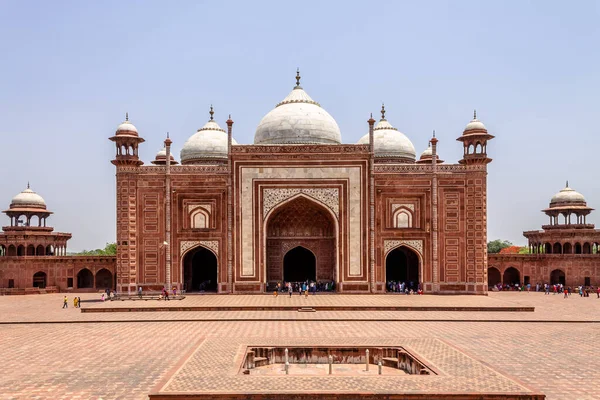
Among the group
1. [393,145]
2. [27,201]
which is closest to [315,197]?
[393,145]

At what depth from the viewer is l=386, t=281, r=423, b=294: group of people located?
23.4 m

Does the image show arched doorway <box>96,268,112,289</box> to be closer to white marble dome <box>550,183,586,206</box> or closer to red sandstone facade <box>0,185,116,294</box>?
red sandstone facade <box>0,185,116,294</box>

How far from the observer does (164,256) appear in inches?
917

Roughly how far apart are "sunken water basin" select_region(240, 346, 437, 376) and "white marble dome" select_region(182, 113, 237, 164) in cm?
1828

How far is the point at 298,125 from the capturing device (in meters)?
25.4

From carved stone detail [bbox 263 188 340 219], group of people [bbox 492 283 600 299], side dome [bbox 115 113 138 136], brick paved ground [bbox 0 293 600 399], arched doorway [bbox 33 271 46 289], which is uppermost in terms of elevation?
side dome [bbox 115 113 138 136]

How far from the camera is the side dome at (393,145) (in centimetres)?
2895

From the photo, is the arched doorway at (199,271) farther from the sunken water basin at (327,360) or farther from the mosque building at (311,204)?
the sunken water basin at (327,360)

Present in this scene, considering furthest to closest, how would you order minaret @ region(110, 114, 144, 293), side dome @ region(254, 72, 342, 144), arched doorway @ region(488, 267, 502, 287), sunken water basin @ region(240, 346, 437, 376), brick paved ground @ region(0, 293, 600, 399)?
arched doorway @ region(488, 267, 502, 287) < side dome @ region(254, 72, 342, 144) < minaret @ region(110, 114, 144, 293) < sunken water basin @ region(240, 346, 437, 376) < brick paved ground @ region(0, 293, 600, 399)

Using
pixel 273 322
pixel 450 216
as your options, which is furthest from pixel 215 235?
pixel 450 216

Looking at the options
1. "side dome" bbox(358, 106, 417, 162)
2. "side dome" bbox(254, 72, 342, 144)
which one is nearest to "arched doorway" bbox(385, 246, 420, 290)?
"side dome" bbox(358, 106, 417, 162)

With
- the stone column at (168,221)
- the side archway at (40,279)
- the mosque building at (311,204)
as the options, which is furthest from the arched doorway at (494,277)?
the side archway at (40,279)

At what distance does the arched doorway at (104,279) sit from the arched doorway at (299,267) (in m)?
8.82

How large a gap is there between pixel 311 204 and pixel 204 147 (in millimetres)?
7577
